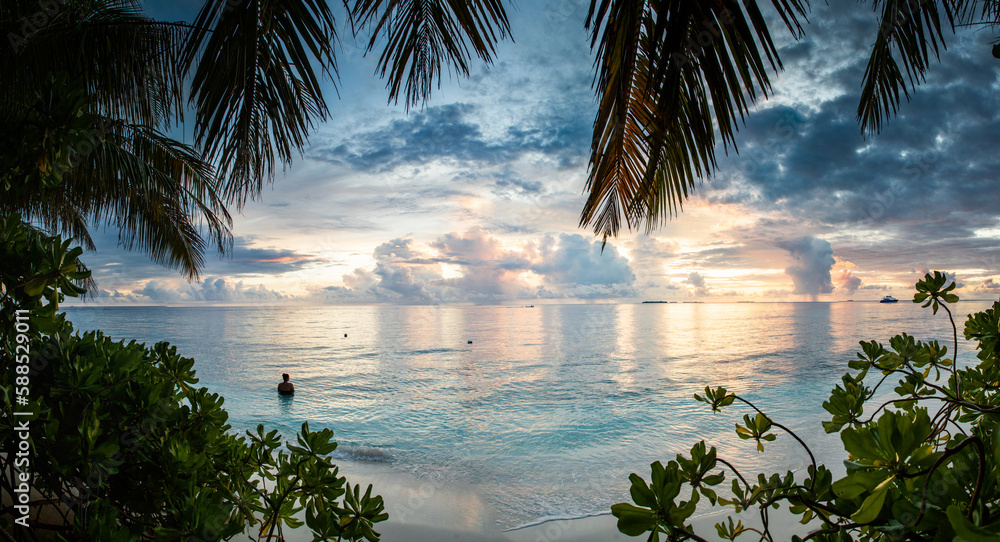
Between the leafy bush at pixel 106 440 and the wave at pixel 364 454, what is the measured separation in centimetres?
577

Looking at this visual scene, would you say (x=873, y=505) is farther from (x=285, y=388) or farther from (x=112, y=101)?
(x=285, y=388)

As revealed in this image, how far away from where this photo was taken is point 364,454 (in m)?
6.86

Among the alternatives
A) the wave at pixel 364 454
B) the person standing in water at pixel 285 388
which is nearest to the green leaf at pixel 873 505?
the wave at pixel 364 454

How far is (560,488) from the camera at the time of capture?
525 cm

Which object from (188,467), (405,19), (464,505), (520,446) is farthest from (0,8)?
(520,446)

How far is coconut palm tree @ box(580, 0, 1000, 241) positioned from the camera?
48.2 inches

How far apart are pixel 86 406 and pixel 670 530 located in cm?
141

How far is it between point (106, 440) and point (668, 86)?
1923 millimetres

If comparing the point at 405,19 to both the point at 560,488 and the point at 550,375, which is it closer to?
the point at 560,488

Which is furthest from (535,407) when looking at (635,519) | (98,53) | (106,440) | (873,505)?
(873,505)

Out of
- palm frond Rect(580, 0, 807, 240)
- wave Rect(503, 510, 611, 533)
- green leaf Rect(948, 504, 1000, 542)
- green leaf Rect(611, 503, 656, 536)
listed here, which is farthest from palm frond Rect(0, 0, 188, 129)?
wave Rect(503, 510, 611, 533)

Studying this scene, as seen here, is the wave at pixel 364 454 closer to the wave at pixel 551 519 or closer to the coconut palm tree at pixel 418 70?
the wave at pixel 551 519

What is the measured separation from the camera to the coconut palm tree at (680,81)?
1225 mm

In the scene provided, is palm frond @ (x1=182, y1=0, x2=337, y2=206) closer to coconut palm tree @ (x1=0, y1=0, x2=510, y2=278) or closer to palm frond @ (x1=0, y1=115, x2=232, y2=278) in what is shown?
coconut palm tree @ (x1=0, y1=0, x2=510, y2=278)
